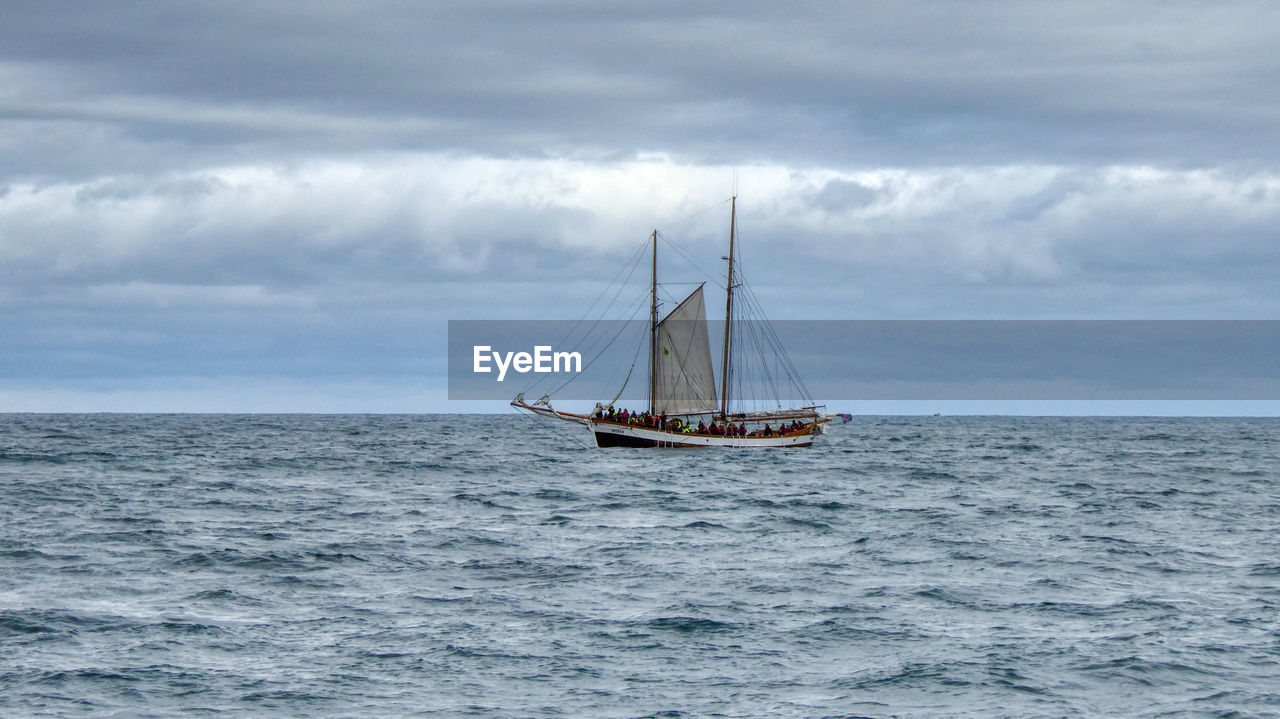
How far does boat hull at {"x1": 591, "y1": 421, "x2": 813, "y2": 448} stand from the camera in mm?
109812

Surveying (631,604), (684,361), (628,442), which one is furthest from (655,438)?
(631,604)

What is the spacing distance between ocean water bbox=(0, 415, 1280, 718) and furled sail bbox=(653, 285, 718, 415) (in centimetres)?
4252

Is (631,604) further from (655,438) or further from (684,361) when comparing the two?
(655,438)

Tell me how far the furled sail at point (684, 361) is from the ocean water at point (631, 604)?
42.5 metres

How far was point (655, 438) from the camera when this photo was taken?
110m

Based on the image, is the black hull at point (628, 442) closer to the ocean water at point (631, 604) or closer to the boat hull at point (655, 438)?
the boat hull at point (655, 438)

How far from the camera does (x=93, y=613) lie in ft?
100

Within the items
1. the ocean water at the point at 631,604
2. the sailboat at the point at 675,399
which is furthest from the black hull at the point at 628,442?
the ocean water at the point at 631,604

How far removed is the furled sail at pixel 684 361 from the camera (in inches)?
4247

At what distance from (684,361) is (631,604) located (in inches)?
3009

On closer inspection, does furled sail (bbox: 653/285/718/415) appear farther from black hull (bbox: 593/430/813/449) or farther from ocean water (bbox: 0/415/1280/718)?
ocean water (bbox: 0/415/1280/718)

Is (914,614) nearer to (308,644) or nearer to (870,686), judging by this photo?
(870,686)

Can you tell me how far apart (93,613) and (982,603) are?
67.4 ft

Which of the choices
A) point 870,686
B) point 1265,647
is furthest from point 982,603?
point 870,686
